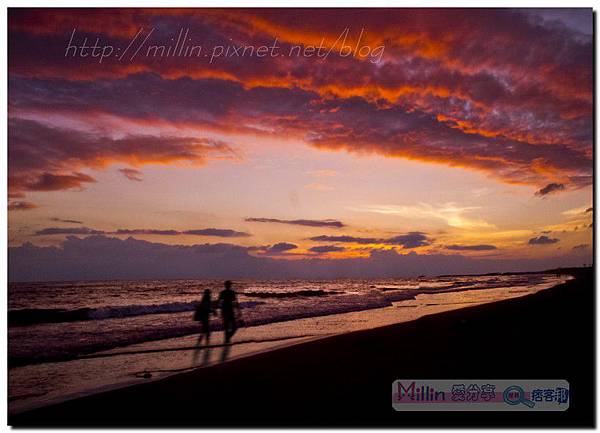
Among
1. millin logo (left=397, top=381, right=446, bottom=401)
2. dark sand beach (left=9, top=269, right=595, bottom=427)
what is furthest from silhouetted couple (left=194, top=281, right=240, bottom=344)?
millin logo (left=397, top=381, right=446, bottom=401)

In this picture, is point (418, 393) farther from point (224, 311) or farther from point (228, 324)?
point (228, 324)

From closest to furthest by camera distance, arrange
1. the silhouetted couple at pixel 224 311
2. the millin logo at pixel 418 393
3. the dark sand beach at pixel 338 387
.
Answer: the dark sand beach at pixel 338 387 → the millin logo at pixel 418 393 → the silhouetted couple at pixel 224 311

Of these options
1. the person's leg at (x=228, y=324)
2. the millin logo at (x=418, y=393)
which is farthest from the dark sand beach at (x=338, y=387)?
the person's leg at (x=228, y=324)

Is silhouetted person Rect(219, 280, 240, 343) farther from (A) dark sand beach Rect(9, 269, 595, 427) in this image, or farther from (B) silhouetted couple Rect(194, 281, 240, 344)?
(A) dark sand beach Rect(9, 269, 595, 427)

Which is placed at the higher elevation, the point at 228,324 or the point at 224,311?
the point at 224,311

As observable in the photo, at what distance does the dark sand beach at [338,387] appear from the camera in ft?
18.7

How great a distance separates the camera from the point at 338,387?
6438 millimetres

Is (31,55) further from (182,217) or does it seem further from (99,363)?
(99,363)

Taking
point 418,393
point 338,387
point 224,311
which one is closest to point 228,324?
point 224,311

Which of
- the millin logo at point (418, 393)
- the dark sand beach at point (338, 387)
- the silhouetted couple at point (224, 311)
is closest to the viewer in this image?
the dark sand beach at point (338, 387)

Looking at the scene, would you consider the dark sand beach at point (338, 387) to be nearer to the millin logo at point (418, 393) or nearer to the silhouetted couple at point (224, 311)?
the millin logo at point (418, 393)

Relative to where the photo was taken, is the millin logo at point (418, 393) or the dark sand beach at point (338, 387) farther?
the millin logo at point (418, 393)

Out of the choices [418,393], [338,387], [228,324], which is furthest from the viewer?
[228,324]

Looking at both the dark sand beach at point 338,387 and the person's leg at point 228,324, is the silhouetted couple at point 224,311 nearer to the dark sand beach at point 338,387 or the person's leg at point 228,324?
the person's leg at point 228,324
